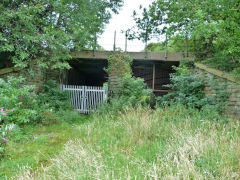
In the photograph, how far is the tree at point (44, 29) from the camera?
21.6 feet

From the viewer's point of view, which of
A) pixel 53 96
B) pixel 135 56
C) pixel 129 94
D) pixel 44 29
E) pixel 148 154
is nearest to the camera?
pixel 148 154

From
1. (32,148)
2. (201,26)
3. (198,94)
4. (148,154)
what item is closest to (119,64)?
(198,94)

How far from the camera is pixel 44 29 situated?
702cm

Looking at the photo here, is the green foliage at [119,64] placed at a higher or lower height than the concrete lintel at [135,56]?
lower

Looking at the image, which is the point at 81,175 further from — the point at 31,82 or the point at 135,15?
the point at 135,15

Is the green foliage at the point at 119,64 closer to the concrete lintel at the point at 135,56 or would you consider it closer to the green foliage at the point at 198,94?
the concrete lintel at the point at 135,56

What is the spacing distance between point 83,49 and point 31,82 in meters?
3.17

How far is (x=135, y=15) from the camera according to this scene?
1330 cm

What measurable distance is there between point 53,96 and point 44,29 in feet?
9.78

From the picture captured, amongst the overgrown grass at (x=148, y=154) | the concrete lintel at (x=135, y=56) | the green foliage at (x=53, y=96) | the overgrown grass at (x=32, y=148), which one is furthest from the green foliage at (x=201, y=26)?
the green foliage at (x=53, y=96)

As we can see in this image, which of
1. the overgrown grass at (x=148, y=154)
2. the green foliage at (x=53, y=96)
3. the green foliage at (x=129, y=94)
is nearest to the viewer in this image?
the overgrown grass at (x=148, y=154)

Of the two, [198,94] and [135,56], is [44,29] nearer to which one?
[135,56]

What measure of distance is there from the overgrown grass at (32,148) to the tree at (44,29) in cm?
293

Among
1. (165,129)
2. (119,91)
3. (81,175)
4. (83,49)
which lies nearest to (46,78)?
(83,49)
